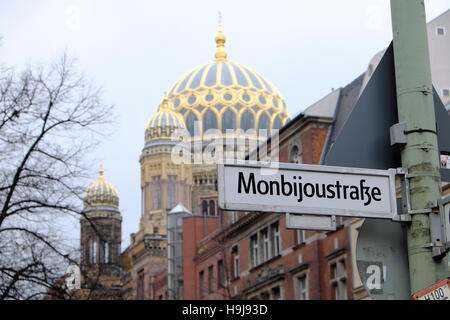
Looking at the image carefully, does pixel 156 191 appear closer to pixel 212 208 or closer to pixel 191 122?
pixel 212 208

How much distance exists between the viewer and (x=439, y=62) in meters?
38.1

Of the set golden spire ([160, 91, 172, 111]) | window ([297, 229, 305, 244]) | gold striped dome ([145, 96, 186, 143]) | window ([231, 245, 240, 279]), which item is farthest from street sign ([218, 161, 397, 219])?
golden spire ([160, 91, 172, 111])

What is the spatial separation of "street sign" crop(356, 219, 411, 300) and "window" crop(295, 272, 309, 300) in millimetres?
36947

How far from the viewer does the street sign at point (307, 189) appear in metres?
6.21

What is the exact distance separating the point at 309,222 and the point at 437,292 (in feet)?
3.21

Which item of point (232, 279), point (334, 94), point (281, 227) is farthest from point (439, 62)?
point (232, 279)

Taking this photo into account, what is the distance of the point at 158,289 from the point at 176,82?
135 feet

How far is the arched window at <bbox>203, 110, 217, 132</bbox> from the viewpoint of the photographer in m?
112

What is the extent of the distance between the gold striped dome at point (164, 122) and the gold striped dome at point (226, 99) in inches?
52.3

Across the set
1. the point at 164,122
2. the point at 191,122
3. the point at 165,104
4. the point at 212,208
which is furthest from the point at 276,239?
the point at 191,122

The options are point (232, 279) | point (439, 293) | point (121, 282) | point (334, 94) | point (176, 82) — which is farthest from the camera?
point (176, 82)

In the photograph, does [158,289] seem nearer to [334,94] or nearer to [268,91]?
[334,94]

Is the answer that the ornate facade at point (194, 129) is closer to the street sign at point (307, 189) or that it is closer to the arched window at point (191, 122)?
the arched window at point (191, 122)
